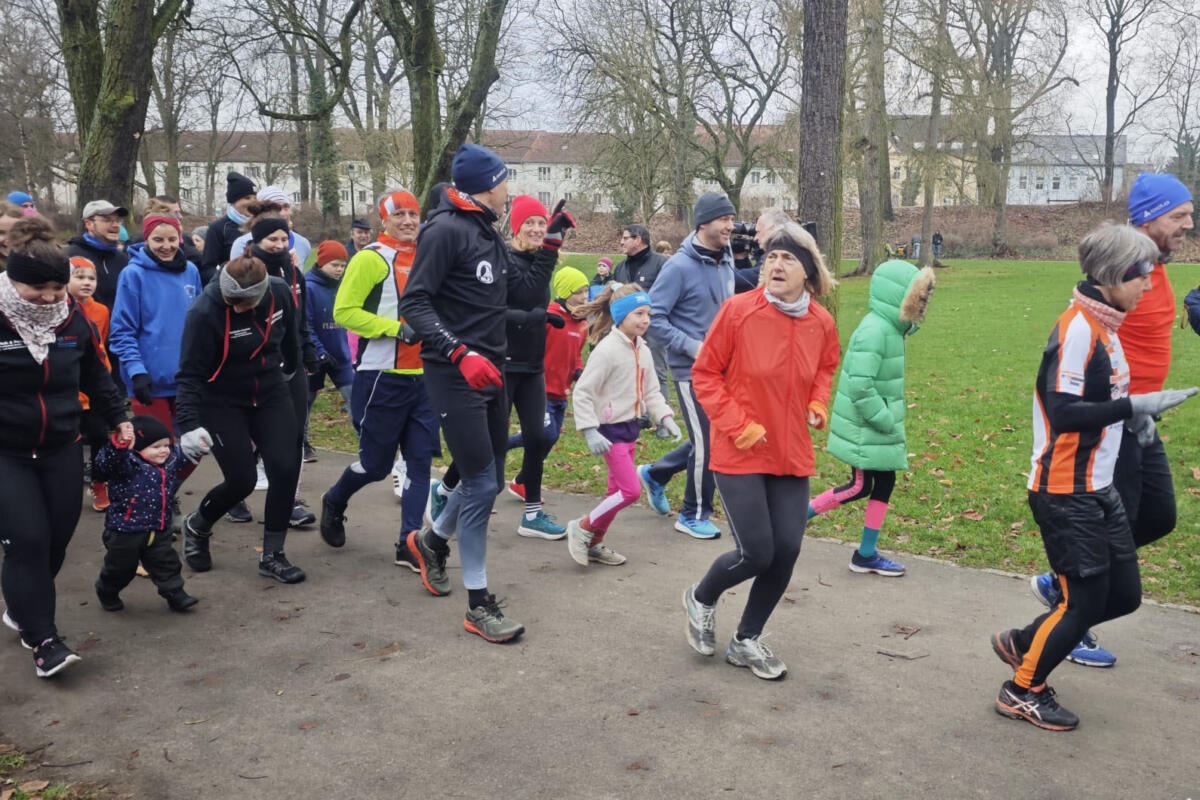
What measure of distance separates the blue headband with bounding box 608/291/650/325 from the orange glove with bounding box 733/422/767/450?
245 centimetres

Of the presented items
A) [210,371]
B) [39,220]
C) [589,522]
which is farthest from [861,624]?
[39,220]

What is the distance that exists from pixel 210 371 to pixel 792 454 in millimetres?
3200

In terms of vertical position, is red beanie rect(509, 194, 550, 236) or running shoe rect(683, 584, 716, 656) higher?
red beanie rect(509, 194, 550, 236)

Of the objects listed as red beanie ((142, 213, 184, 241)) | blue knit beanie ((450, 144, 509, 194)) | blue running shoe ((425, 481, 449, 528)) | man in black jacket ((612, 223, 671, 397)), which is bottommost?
blue running shoe ((425, 481, 449, 528))

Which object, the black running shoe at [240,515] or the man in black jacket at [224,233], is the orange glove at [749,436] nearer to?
the black running shoe at [240,515]

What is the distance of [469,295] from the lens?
16.4 feet

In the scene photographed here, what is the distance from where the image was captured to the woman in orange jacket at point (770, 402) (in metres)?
4.43

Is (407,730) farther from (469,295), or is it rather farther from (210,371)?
(210,371)

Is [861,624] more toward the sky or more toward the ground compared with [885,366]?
more toward the ground

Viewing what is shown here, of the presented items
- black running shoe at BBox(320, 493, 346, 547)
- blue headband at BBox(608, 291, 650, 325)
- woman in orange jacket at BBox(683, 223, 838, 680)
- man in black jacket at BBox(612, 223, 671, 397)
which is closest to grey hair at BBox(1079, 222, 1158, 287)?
woman in orange jacket at BBox(683, 223, 838, 680)

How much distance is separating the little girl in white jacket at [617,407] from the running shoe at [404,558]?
960 mm

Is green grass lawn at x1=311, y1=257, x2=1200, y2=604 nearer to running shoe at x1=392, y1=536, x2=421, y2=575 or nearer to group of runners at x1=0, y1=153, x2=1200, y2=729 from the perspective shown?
group of runners at x1=0, y1=153, x2=1200, y2=729

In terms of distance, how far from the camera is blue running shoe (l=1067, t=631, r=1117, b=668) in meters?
4.76

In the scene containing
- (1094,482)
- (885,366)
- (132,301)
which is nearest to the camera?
(1094,482)
